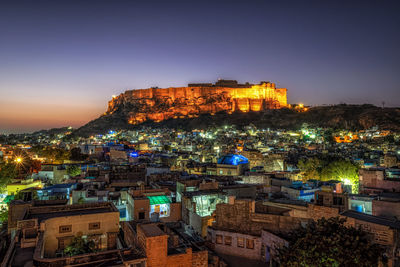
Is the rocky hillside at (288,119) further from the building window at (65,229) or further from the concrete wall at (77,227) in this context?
the building window at (65,229)

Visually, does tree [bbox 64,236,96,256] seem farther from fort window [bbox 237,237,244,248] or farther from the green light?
fort window [bbox 237,237,244,248]

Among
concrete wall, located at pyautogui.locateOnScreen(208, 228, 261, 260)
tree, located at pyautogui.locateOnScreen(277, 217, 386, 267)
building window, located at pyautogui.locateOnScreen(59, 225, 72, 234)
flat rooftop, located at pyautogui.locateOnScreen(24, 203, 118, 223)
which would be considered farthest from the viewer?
flat rooftop, located at pyautogui.locateOnScreen(24, 203, 118, 223)

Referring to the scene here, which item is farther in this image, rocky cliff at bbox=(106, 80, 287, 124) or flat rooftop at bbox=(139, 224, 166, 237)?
rocky cliff at bbox=(106, 80, 287, 124)

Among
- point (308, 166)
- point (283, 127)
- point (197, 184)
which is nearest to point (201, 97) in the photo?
point (283, 127)

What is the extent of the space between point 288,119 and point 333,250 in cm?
10296

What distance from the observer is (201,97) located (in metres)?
131

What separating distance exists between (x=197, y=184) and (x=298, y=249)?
9.03 metres

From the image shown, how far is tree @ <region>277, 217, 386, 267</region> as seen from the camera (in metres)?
7.00

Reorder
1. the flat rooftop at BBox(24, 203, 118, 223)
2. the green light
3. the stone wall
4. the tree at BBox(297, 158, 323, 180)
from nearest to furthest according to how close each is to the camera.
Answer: the stone wall
the flat rooftop at BBox(24, 203, 118, 223)
the green light
the tree at BBox(297, 158, 323, 180)

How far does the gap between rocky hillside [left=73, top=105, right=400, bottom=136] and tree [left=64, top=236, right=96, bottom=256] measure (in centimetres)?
8759

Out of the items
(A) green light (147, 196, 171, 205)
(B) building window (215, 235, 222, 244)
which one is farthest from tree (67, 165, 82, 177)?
(B) building window (215, 235, 222, 244)

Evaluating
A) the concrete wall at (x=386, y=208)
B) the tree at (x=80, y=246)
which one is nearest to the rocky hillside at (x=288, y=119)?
the concrete wall at (x=386, y=208)

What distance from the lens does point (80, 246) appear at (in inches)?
361

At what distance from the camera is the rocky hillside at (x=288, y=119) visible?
89.0 m
